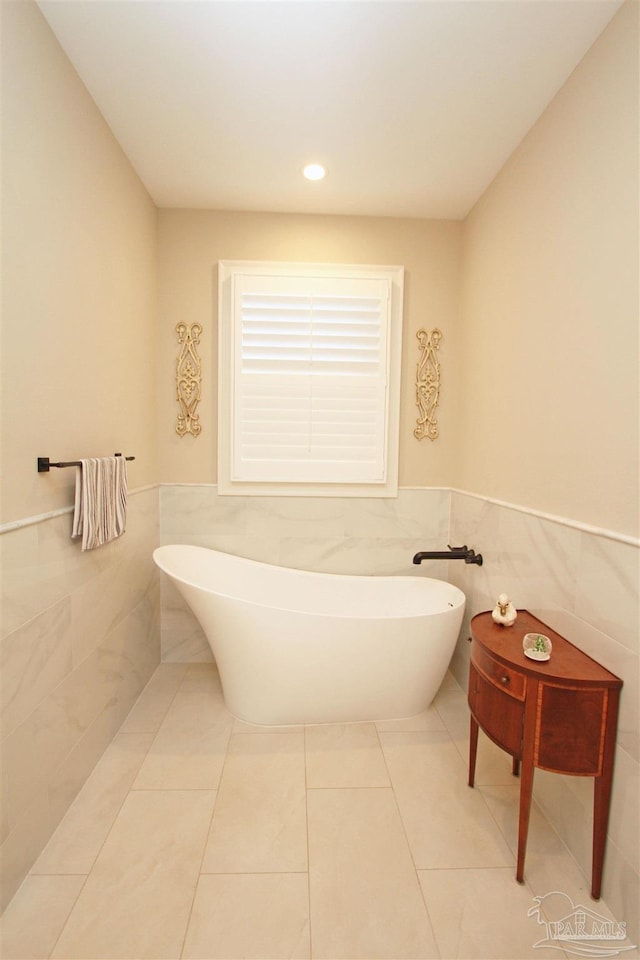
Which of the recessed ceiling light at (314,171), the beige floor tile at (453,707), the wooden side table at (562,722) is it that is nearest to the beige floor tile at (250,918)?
the wooden side table at (562,722)

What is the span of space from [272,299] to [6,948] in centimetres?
281

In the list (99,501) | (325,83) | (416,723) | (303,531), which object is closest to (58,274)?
(99,501)

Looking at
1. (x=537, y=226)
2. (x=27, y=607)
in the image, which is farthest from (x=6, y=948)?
(x=537, y=226)

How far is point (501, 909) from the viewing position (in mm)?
1317

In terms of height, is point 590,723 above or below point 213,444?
below

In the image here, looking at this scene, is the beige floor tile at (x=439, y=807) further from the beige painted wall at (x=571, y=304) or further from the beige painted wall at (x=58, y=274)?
the beige painted wall at (x=58, y=274)

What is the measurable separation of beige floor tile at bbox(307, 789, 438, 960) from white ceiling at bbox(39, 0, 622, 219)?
2.76 meters

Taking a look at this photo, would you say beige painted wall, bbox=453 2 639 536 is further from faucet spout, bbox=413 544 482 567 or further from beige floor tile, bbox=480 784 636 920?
beige floor tile, bbox=480 784 636 920

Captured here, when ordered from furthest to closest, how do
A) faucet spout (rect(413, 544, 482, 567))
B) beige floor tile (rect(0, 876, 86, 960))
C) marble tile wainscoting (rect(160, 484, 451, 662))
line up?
marble tile wainscoting (rect(160, 484, 451, 662)), faucet spout (rect(413, 544, 482, 567)), beige floor tile (rect(0, 876, 86, 960))

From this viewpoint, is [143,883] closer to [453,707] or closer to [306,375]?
[453,707]

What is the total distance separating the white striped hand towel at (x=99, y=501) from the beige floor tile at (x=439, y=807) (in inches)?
62.0

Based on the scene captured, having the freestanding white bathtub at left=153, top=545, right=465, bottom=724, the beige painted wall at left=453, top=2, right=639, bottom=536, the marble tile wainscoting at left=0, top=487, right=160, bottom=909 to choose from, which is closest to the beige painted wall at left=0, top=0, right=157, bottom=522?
the marble tile wainscoting at left=0, top=487, right=160, bottom=909

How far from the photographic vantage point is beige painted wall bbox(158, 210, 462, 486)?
2.64 meters

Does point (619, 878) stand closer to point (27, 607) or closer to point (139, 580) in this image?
point (27, 607)
